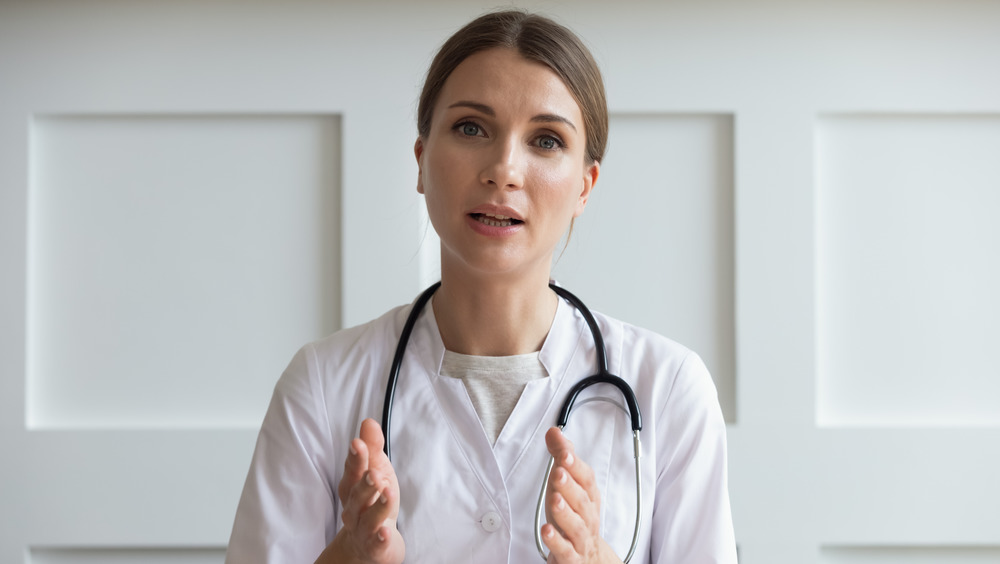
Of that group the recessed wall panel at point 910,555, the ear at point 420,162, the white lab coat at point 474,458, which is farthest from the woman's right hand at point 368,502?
the recessed wall panel at point 910,555

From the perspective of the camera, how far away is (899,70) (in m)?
1.35

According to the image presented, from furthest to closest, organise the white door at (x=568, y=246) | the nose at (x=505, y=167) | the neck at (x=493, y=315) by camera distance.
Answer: the white door at (x=568, y=246), the neck at (x=493, y=315), the nose at (x=505, y=167)

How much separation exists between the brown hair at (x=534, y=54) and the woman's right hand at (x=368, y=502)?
40cm

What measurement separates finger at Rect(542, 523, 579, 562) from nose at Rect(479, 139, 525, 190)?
0.35 meters

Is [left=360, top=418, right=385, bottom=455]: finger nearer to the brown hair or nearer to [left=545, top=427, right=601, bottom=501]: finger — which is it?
[left=545, top=427, right=601, bottom=501]: finger

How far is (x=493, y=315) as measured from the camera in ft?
3.18

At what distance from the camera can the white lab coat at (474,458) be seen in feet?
2.89

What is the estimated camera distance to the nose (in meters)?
0.86

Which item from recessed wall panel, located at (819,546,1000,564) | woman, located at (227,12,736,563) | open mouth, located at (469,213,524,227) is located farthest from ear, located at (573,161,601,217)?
recessed wall panel, located at (819,546,1000,564)

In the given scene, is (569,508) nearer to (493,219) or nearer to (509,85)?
(493,219)

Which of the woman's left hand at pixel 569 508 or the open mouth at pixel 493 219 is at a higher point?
the open mouth at pixel 493 219

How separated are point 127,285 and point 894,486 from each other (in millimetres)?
1290

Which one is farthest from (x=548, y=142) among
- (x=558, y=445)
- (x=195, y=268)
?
(x=195, y=268)

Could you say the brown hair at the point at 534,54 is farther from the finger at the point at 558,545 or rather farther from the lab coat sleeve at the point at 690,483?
the finger at the point at 558,545
